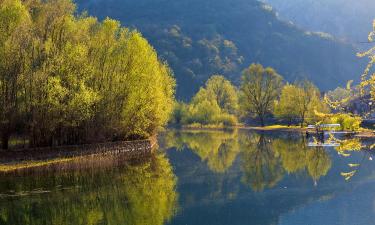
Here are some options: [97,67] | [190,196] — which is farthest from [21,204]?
[97,67]

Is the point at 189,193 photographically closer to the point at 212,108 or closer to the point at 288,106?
the point at 288,106

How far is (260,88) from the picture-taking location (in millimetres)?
142625

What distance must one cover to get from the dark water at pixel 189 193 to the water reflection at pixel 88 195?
6 cm

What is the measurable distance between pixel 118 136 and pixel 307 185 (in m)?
33.1

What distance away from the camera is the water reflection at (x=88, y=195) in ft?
89.6

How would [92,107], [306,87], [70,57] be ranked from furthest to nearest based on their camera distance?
[306,87], [92,107], [70,57]

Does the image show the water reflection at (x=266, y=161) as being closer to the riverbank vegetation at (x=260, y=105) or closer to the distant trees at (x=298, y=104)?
the riverbank vegetation at (x=260, y=105)

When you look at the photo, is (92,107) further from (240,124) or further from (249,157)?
(240,124)

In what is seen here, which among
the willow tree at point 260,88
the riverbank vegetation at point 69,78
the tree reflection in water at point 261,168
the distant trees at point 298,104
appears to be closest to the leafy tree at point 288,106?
the distant trees at point 298,104

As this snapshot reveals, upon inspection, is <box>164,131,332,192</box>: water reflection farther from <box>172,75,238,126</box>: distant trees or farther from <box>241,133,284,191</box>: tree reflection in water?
<box>172,75,238,126</box>: distant trees

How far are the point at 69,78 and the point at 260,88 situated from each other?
98.2m

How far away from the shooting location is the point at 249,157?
202 feet

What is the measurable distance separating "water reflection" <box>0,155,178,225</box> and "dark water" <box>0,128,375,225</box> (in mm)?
59

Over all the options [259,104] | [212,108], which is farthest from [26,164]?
[259,104]
